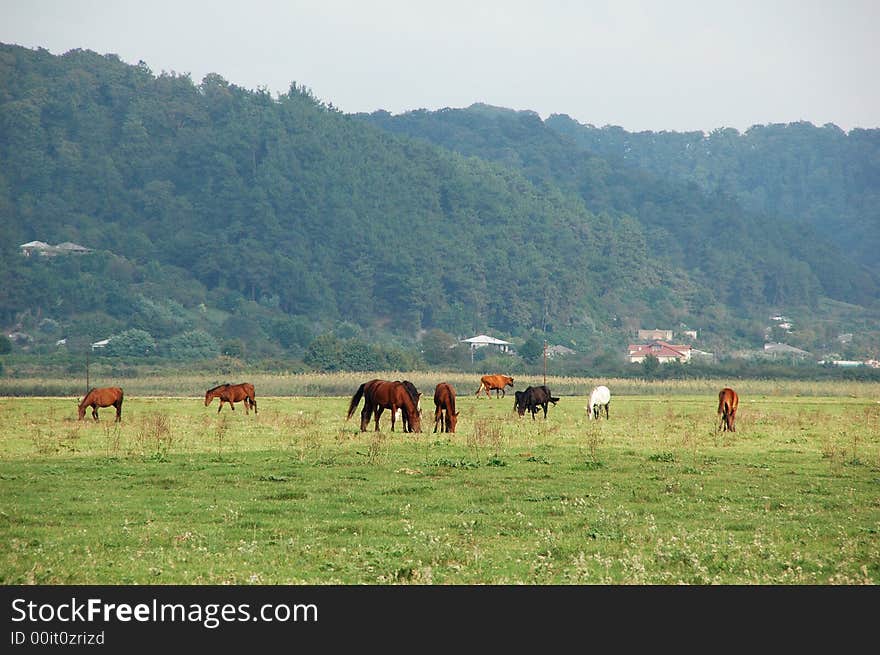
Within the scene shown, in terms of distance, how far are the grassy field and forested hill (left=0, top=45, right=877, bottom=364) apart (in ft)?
321

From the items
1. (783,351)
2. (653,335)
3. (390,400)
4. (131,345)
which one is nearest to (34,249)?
(131,345)

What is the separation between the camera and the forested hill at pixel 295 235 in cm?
14188

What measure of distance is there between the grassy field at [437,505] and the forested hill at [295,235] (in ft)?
321

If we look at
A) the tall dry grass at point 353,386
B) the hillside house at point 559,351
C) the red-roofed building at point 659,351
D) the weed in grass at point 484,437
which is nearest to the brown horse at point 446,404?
the weed in grass at point 484,437

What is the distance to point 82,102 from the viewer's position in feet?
597

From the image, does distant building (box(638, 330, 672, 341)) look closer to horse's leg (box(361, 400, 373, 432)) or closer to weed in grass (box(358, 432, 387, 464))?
horse's leg (box(361, 400, 373, 432))

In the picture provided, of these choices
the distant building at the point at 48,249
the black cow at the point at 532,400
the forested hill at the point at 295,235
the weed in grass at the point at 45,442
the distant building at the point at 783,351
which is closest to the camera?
the weed in grass at the point at 45,442

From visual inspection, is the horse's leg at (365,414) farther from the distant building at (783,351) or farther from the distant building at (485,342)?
the distant building at (783,351)

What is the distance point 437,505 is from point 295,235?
146498mm

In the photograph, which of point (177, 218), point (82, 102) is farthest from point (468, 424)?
point (82, 102)

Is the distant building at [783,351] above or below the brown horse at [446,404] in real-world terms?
below

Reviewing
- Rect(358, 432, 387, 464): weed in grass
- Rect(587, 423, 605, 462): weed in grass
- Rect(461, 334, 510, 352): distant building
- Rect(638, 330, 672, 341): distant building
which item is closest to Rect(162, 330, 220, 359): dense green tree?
Rect(461, 334, 510, 352): distant building

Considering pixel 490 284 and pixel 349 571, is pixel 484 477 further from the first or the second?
pixel 490 284

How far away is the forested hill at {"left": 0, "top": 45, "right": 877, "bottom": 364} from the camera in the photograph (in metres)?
142
